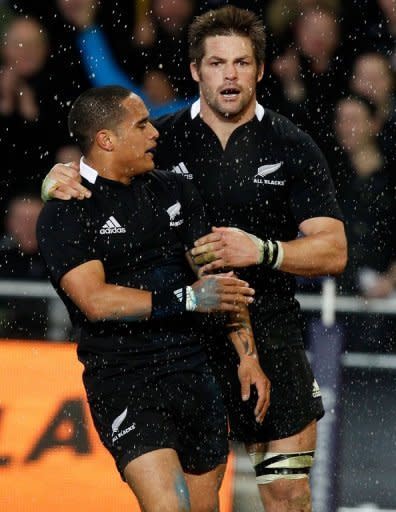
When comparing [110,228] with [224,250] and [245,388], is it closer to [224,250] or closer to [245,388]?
[224,250]

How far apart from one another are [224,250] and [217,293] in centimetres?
20

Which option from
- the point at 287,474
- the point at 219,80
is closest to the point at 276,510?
the point at 287,474

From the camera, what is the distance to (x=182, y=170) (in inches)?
196

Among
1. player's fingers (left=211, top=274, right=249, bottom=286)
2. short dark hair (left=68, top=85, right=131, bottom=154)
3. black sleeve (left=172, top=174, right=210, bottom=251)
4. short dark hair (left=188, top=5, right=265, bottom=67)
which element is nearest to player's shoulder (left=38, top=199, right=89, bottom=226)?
short dark hair (left=68, top=85, right=131, bottom=154)

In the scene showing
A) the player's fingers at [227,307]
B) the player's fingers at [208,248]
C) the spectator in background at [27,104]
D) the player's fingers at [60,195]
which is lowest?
the player's fingers at [227,307]

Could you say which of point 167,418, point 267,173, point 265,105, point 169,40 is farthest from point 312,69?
point 167,418

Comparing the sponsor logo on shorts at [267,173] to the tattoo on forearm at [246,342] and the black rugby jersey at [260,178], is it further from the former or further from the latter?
the tattoo on forearm at [246,342]

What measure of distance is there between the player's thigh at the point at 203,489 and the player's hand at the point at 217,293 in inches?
23.5

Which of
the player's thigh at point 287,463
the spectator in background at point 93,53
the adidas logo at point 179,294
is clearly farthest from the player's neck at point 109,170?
the spectator in background at point 93,53

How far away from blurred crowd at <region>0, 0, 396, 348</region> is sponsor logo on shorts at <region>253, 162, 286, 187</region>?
5.12ft

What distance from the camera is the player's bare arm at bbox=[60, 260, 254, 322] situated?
4375 millimetres

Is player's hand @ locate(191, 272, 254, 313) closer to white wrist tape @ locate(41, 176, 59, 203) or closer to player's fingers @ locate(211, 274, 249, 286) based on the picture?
player's fingers @ locate(211, 274, 249, 286)

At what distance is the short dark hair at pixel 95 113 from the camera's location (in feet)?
15.1

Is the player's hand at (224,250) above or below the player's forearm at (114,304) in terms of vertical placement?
above
